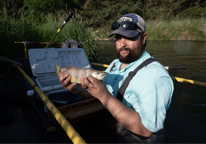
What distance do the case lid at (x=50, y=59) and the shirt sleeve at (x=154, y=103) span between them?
309 cm

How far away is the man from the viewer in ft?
4.30

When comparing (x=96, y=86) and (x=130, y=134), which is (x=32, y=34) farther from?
(x=130, y=134)

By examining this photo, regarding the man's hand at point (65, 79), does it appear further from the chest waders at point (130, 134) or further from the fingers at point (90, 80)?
the chest waders at point (130, 134)

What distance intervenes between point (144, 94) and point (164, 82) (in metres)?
0.23

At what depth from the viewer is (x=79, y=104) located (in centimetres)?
255

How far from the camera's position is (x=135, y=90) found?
4.90 feet

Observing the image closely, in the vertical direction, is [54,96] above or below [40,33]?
below

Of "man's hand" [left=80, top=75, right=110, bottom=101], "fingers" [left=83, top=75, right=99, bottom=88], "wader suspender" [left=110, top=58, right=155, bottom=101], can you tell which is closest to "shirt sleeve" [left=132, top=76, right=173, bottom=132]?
"wader suspender" [left=110, top=58, right=155, bottom=101]

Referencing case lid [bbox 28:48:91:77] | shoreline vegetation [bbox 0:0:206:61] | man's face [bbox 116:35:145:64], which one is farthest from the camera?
shoreline vegetation [bbox 0:0:206:61]

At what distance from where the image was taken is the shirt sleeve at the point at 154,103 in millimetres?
1281

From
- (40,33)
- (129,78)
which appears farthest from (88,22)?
(129,78)

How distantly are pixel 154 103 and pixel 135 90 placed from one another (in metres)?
0.26

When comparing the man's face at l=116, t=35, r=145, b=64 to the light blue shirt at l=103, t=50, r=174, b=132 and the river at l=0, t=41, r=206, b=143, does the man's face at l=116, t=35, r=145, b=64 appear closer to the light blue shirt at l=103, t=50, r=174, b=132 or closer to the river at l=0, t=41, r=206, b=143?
the light blue shirt at l=103, t=50, r=174, b=132

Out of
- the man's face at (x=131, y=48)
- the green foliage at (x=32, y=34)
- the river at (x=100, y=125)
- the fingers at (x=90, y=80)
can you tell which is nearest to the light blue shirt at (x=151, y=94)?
the man's face at (x=131, y=48)
